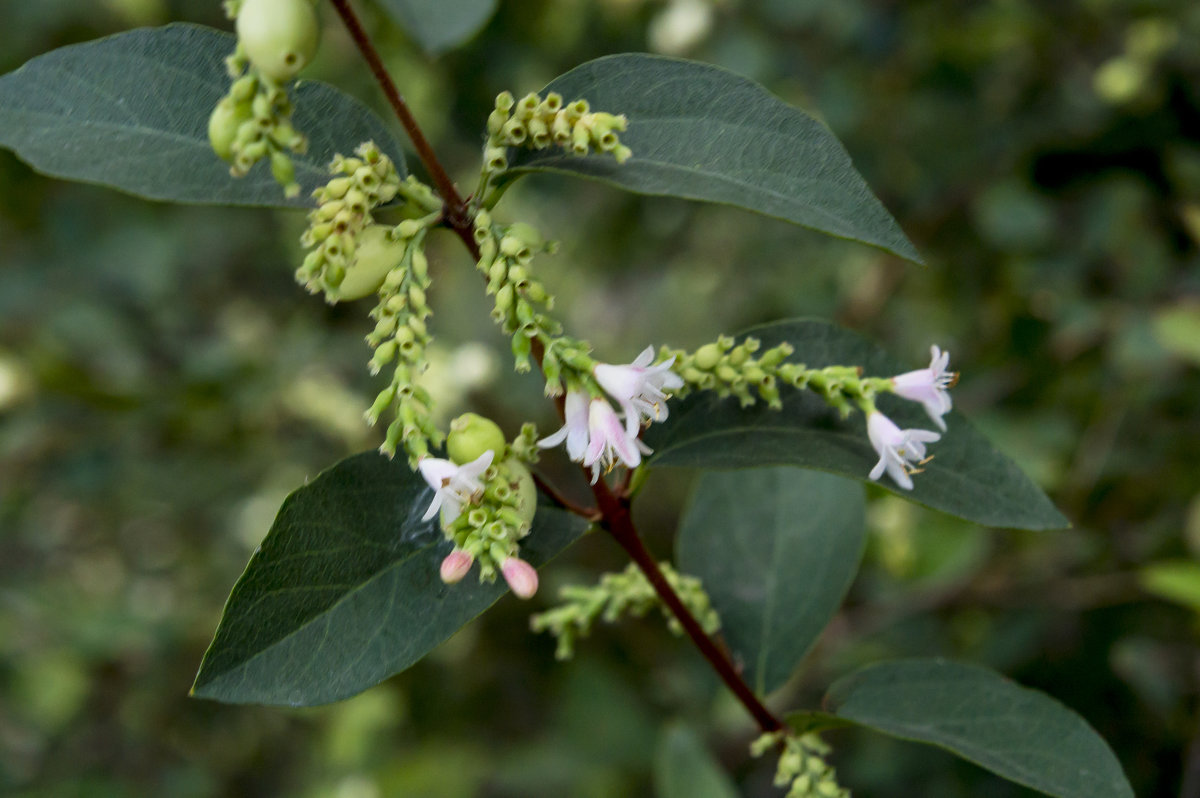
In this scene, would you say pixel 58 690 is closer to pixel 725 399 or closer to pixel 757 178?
pixel 725 399

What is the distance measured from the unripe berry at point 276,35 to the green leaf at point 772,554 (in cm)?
87

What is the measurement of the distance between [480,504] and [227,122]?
371mm

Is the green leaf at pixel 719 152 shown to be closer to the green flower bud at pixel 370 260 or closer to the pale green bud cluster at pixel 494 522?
the green flower bud at pixel 370 260

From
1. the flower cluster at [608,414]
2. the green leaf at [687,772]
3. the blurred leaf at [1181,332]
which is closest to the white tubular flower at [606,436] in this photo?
the flower cluster at [608,414]

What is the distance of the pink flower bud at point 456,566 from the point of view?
836 mm

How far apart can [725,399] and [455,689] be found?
2.35m

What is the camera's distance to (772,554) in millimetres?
1447

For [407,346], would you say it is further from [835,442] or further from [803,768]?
[803,768]

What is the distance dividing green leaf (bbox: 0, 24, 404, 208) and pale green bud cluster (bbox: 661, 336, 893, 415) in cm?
34

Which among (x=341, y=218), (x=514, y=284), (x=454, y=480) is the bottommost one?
(x=454, y=480)

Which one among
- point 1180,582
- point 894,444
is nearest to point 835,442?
point 894,444

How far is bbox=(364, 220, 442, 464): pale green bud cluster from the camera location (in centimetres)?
82

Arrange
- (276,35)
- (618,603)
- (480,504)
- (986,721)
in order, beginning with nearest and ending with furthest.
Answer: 1. (276,35)
2. (480,504)
3. (986,721)
4. (618,603)

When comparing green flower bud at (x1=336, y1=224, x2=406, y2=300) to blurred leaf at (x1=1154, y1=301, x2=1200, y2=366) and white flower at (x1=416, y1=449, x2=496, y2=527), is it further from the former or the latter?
blurred leaf at (x1=1154, y1=301, x2=1200, y2=366)
